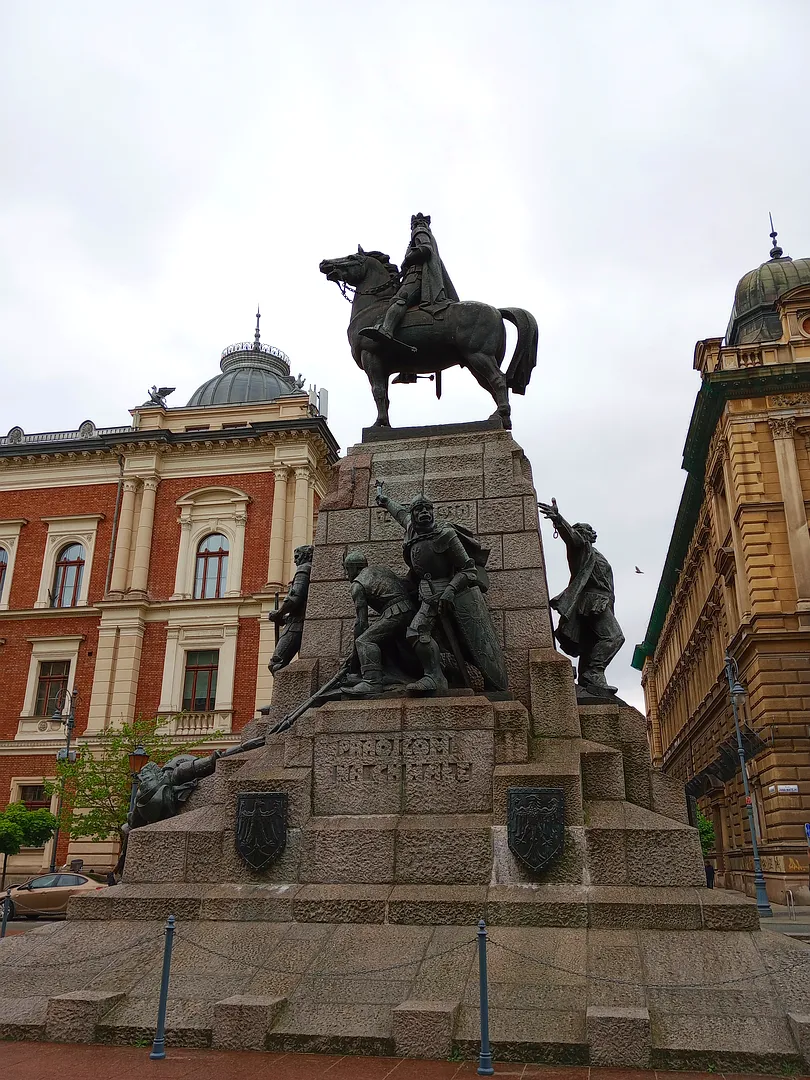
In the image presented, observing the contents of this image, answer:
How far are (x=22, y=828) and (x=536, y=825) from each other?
78.8 ft

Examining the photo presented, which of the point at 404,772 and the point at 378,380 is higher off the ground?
the point at 378,380

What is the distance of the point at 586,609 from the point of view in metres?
10.1

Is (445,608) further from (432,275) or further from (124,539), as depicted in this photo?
(124,539)

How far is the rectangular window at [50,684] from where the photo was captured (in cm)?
3706

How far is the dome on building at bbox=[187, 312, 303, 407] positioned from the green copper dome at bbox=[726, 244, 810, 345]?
67.7 feet

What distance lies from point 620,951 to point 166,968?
313 centimetres

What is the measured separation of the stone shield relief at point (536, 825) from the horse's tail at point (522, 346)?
20.9 ft

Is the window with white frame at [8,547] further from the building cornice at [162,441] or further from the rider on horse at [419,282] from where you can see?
the rider on horse at [419,282]

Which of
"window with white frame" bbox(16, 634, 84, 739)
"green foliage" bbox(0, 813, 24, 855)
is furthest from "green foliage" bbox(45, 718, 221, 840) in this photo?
"window with white frame" bbox(16, 634, 84, 739)

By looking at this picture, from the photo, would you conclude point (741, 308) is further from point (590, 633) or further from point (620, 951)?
point (620, 951)

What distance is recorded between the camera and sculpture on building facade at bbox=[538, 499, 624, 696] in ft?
32.7

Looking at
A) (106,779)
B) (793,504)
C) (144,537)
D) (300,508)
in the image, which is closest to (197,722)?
(106,779)

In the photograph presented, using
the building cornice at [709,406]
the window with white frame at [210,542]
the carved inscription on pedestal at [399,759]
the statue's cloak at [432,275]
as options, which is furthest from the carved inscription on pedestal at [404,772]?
the window with white frame at [210,542]

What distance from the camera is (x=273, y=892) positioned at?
7.50 metres
